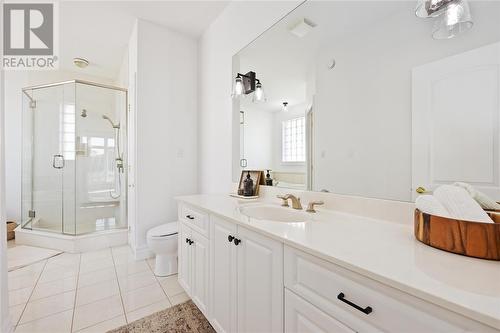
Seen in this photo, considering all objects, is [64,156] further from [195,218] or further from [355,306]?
[355,306]

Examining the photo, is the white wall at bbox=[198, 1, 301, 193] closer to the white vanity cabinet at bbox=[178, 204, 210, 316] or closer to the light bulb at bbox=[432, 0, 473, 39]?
the white vanity cabinet at bbox=[178, 204, 210, 316]

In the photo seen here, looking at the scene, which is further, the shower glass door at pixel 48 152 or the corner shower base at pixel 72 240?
the shower glass door at pixel 48 152

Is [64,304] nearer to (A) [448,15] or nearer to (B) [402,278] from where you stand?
(B) [402,278]

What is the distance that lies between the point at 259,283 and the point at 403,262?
57cm

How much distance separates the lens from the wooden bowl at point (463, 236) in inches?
22.6

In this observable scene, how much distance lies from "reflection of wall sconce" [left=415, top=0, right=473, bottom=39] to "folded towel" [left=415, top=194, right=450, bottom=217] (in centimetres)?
68

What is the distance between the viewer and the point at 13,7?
220 centimetres

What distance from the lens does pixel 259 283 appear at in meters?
0.94

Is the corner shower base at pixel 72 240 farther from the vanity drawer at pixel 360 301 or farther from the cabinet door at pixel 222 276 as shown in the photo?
the vanity drawer at pixel 360 301

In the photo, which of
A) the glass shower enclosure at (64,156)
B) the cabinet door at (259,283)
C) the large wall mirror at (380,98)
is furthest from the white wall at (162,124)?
the cabinet door at (259,283)

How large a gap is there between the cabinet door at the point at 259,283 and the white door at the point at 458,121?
2.31ft

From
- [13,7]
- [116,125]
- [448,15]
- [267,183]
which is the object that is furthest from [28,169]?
[448,15]

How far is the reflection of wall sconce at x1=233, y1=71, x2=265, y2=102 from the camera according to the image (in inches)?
73.7

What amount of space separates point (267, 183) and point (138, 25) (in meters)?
2.32
